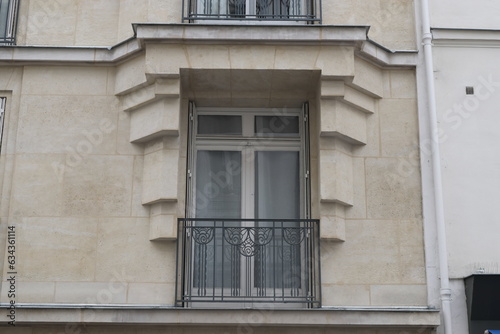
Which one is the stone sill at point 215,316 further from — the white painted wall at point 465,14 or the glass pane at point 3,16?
the white painted wall at point 465,14

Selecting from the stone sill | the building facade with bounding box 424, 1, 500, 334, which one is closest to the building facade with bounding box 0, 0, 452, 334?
the stone sill

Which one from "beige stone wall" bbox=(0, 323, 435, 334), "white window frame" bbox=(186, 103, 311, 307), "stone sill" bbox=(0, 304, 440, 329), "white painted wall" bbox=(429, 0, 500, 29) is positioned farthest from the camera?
"white painted wall" bbox=(429, 0, 500, 29)

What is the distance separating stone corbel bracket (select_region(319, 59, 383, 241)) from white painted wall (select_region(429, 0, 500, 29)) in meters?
1.24

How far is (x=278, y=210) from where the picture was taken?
1040 centimetres

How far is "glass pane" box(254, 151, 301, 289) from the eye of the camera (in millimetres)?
9883

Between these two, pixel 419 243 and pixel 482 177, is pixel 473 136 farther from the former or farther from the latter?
pixel 419 243

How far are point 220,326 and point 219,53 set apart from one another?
10.5ft

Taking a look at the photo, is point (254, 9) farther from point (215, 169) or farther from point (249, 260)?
point (249, 260)

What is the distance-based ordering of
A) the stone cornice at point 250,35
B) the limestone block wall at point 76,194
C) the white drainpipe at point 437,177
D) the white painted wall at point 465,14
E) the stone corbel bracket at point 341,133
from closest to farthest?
the white drainpipe at point 437,177, the limestone block wall at point 76,194, the stone corbel bracket at point 341,133, the stone cornice at point 250,35, the white painted wall at point 465,14

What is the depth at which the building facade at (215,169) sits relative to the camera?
960 centimetres

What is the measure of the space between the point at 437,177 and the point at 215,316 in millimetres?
3141

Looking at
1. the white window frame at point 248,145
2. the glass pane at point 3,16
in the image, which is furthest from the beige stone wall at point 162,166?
the glass pane at point 3,16

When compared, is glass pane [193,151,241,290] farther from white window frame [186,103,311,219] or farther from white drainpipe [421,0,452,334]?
white drainpipe [421,0,452,334]

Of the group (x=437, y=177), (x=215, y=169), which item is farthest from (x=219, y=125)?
(x=437, y=177)
